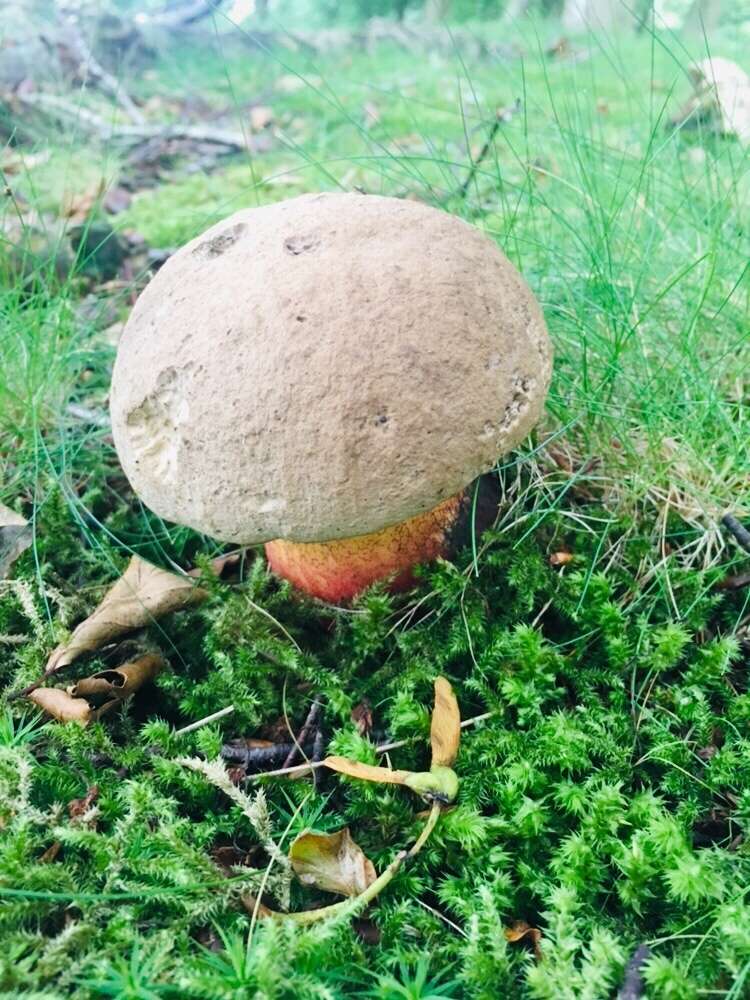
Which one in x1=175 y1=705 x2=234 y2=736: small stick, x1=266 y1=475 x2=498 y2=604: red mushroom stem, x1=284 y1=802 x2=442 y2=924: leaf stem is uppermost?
x1=266 y1=475 x2=498 y2=604: red mushroom stem

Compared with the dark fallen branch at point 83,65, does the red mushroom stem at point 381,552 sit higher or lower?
lower

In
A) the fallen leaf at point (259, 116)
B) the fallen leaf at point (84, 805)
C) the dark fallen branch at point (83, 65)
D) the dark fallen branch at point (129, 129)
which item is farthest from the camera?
the dark fallen branch at point (83, 65)

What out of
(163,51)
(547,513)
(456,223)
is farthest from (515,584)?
(163,51)

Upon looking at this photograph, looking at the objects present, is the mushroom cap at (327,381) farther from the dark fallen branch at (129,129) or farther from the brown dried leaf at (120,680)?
the dark fallen branch at (129,129)

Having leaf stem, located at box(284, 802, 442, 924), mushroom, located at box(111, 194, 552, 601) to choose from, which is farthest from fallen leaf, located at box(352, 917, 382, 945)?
mushroom, located at box(111, 194, 552, 601)

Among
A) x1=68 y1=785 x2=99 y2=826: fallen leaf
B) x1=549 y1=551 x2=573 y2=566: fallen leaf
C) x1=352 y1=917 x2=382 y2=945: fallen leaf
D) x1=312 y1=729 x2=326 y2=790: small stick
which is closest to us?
x1=352 y1=917 x2=382 y2=945: fallen leaf

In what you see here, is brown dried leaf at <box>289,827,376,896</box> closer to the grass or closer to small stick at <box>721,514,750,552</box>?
the grass

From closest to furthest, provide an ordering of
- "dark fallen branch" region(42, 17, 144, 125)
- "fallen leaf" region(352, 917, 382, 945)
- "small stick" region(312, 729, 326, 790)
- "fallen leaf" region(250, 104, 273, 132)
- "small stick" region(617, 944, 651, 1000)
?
"small stick" region(617, 944, 651, 1000)
"fallen leaf" region(352, 917, 382, 945)
"small stick" region(312, 729, 326, 790)
"fallen leaf" region(250, 104, 273, 132)
"dark fallen branch" region(42, 17, 144, 125)

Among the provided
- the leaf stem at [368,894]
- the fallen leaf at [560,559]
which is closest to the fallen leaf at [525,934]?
the leaf stem at [368,894]
